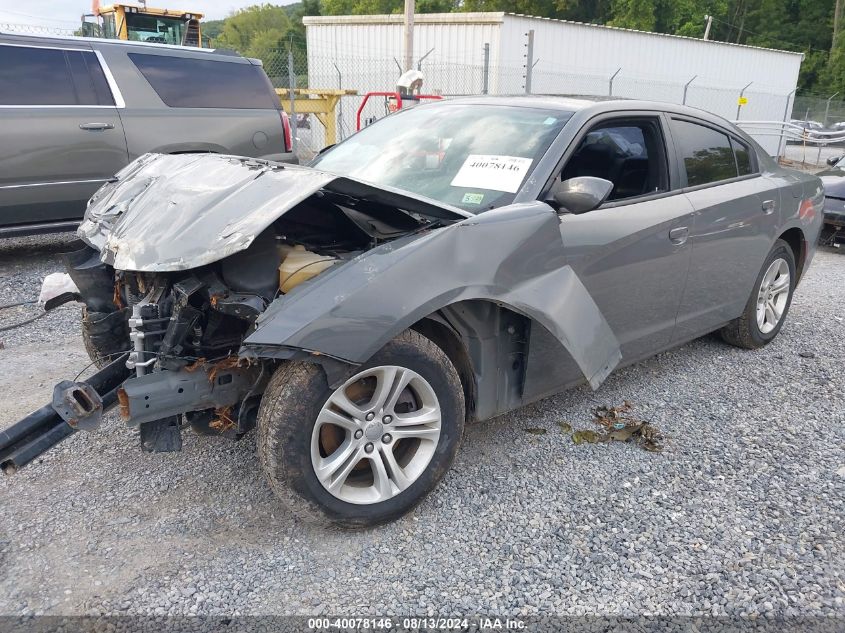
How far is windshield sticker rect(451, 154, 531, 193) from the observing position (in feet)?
10.2

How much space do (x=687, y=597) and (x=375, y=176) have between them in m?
2.42

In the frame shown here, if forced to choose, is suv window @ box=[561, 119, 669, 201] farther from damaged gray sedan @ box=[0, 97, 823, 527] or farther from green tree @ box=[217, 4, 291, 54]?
green tree @ box=[217, 4, 291, 54]

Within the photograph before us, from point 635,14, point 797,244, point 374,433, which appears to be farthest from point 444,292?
point 635,14

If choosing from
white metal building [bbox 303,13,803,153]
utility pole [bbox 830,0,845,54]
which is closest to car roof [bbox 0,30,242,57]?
white metal building [bbox 303,13,803,153]

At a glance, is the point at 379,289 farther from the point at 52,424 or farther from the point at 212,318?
the point at 52,424

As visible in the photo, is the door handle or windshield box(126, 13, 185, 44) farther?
windshield box(126, 13, 185, 44)

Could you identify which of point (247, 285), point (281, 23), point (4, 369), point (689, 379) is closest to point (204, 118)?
point (4, 369)

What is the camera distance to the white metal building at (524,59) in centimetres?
1739

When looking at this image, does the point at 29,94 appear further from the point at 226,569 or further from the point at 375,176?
the point at 226,569

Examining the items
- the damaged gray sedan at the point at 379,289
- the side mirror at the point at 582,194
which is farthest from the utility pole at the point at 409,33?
the side mirror at the point at 582,194

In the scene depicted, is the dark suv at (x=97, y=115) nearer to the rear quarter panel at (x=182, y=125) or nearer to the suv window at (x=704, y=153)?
the rear quarter panel at (x=182, y=125)

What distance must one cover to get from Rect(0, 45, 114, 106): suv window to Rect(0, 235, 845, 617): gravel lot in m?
3.34

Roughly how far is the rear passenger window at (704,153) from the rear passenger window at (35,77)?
206 inches

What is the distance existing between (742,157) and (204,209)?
3.50 metres
